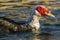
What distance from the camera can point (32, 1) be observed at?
1512 cm

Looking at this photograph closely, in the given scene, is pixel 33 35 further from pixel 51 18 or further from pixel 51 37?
pixel 51 18

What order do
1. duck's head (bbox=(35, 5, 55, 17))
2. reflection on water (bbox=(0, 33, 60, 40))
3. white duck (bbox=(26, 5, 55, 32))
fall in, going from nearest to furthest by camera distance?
reflection on water (bbox=(0, 33, 60, 40)), white duck (bbox=(26, 5, 55, 32)), duck's head (bbox=(35, 5, 55, 17))

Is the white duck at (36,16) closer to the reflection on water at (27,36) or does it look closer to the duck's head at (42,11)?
the duck's head at (42,11)

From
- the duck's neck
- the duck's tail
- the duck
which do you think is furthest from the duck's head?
the duck's tail

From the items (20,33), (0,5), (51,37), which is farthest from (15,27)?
(0,5)

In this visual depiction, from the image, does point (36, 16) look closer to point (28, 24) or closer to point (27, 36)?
point (28, 24)

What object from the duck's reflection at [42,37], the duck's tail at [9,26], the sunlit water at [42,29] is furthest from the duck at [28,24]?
the duck's reflection at [42,37]

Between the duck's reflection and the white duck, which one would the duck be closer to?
the white duck

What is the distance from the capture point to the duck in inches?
417

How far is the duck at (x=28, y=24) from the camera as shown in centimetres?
1059

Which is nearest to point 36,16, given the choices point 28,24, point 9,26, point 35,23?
point 35,23

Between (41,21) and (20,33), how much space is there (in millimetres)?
1544

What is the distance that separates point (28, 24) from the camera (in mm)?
11102

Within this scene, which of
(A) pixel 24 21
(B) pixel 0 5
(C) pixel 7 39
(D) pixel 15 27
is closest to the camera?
(C) pixel 7 39
